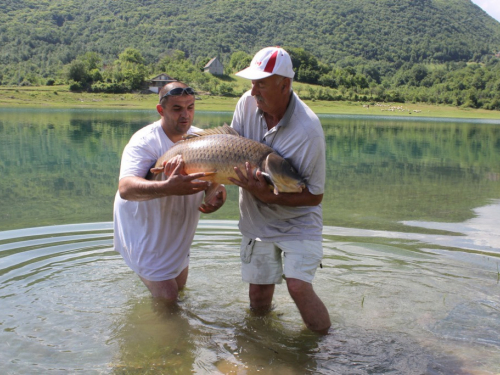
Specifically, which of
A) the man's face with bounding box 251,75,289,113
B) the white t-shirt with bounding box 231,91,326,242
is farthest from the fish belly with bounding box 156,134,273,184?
the man's face with bounding box 251,75,289,113

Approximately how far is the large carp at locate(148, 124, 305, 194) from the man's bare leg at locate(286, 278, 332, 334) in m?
0.87

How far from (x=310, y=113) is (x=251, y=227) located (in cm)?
117

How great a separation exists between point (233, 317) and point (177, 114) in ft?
6.86

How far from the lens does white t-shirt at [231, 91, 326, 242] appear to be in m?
4.47

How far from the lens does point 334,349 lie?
481cm

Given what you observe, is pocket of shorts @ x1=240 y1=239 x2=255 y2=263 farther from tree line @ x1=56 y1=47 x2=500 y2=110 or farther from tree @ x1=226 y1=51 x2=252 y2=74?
tree @ x1=226 y1=51 x2=252 y2=74

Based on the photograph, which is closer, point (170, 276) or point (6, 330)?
point (6, 330)

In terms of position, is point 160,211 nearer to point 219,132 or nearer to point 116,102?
point 219,132

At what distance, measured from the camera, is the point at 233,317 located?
549 cm

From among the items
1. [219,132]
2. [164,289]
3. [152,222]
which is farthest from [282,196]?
[164,289]

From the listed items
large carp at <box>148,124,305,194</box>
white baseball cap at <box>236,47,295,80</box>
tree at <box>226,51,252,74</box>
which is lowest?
large carp at <box>148,124,305,194</box>

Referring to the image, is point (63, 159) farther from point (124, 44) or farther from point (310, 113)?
point (124, 44)

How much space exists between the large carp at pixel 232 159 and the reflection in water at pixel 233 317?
1510 mm

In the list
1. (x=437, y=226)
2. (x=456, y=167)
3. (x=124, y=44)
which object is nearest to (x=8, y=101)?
(x=456, y=167)
